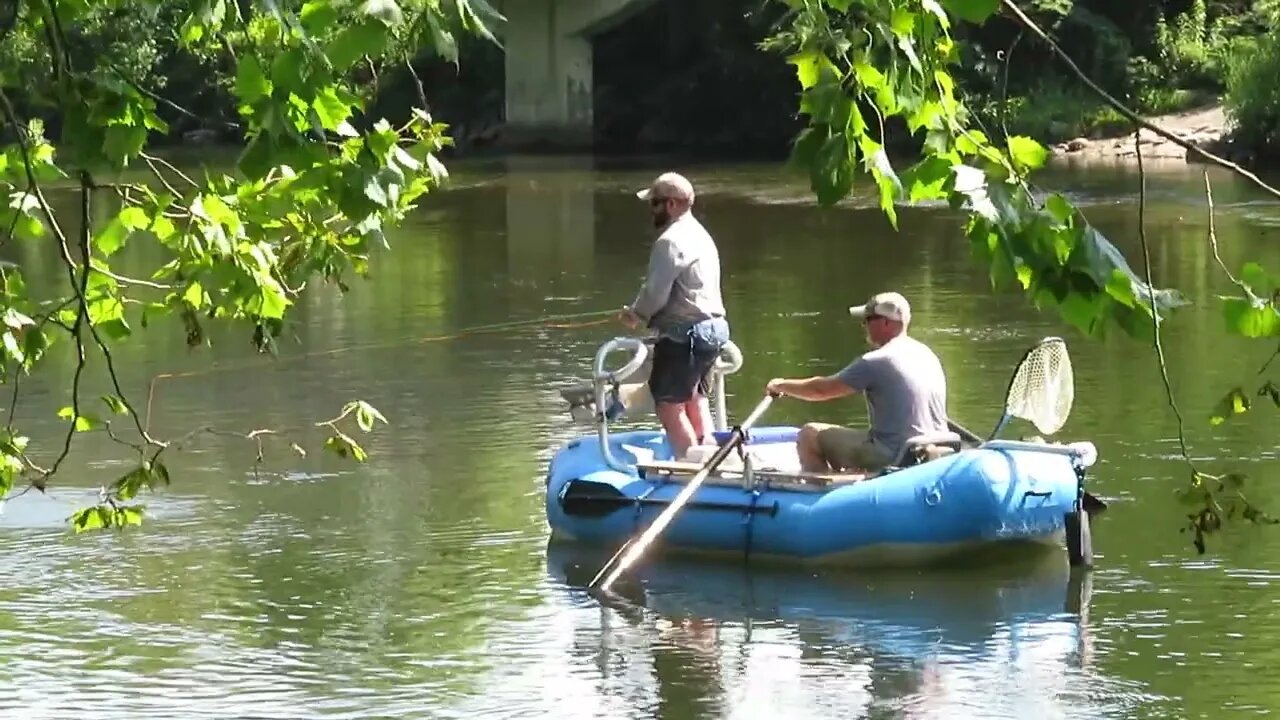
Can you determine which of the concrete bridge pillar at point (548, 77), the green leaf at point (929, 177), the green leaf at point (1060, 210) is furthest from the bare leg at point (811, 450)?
the concrete bridge pillar at point (548, 77)

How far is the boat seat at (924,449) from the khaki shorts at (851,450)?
0.10 m

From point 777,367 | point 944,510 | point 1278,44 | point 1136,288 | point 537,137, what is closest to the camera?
point 1136,288

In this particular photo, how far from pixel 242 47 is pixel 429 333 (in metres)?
15.8

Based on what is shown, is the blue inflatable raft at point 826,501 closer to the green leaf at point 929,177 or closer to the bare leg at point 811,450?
the bare leg at point 811,450

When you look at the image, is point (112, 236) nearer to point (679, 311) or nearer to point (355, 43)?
point (355, 43)

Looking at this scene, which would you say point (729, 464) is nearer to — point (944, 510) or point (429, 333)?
point (944, 510)

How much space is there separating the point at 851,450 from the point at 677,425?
899mm

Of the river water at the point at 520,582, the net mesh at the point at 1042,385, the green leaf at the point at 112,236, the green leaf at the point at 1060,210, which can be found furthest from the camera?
the net mesh at the point at 1042,385

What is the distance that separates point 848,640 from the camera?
9.35 metres

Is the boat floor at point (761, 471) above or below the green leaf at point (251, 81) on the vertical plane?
below

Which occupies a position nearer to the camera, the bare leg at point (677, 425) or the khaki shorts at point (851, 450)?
the khaki shorts at point (851, 450)

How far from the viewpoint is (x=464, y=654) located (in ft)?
30.8

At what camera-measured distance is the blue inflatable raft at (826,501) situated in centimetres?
980

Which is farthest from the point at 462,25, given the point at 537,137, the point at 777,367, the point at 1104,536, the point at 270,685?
the point at 537,137
